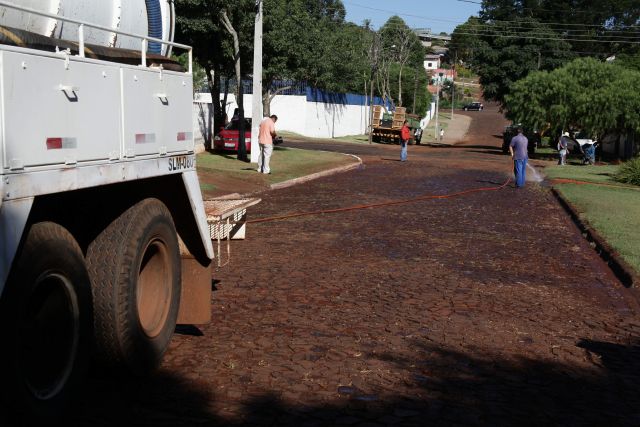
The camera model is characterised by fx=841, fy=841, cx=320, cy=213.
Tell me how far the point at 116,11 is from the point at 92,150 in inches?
76.5

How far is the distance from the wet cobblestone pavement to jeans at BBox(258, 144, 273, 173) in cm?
1092

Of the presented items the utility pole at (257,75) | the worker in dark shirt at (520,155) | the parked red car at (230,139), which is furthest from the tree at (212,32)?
the worker in dark shirt at (520,155)

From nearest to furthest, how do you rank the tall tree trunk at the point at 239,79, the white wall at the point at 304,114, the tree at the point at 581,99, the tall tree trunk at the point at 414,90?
the tall tree trunk at the point at 239,79 → the tree at the point at 581,99 → the white wall at the point at 304,114 → the tall tree trunk at the point at 414,90

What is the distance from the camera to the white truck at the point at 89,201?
3783 mm

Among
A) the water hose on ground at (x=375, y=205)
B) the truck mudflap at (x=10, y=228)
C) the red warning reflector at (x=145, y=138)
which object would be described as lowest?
the water hose on ground at (x=375, y=205)

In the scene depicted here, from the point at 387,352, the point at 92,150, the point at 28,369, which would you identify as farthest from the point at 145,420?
the point at 387,352

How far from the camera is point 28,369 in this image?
163 inches

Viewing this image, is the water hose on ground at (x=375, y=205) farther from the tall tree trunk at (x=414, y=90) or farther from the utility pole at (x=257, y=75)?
the tall tree trunk at (x=414, y=90)

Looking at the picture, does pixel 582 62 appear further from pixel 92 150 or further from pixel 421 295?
pixel 92 150

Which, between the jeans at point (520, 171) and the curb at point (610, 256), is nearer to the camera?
the curb at point (610, 256)

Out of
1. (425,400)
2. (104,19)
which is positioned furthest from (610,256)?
(104,19)

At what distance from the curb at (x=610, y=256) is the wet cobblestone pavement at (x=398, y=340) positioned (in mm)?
168

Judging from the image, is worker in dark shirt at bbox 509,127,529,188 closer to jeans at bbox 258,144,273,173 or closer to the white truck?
jeans at bbox 258,144,273,173

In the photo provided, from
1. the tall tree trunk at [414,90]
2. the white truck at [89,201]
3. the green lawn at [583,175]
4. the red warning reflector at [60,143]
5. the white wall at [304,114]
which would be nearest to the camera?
the white truck at [89,201]
